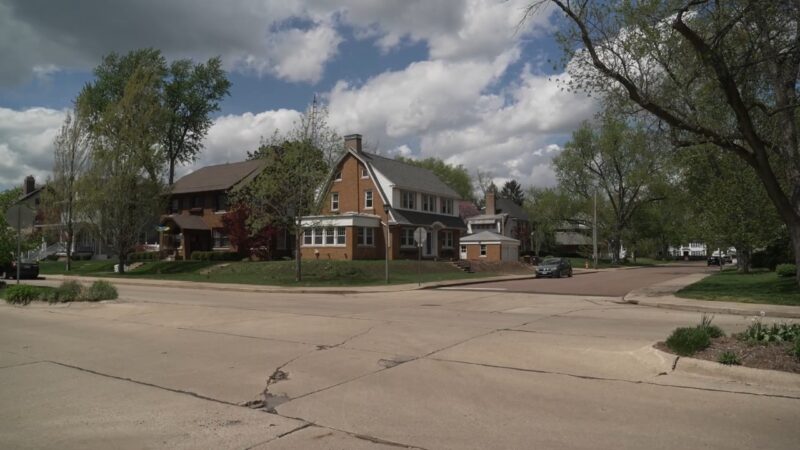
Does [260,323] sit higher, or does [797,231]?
[797,231]

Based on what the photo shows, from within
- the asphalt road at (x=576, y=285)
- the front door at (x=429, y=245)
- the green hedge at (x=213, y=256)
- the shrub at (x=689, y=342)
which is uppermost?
the front door at (x=429, y=245)

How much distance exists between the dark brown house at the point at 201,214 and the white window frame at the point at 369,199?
9789mm

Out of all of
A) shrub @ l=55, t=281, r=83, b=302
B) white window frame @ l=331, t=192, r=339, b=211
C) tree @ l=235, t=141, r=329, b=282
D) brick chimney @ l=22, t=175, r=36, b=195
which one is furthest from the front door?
brick chimney @ l=22, t=175, r=36, b=195

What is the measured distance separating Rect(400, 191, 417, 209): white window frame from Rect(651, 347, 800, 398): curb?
3851 cm

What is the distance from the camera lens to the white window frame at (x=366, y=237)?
42.5 metres

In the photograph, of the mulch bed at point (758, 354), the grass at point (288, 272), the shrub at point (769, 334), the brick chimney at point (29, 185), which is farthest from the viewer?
the brick chimney at point (29, 185)

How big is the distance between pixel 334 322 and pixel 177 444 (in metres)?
8.55

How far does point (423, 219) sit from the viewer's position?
47.6 metres

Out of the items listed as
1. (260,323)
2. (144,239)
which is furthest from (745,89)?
(144,239)

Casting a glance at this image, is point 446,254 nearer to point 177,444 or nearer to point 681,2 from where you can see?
point 681,2

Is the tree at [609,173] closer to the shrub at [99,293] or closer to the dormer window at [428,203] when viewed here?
the dormer window at [428,203]

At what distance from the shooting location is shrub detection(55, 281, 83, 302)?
1791cm

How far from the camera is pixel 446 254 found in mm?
50406

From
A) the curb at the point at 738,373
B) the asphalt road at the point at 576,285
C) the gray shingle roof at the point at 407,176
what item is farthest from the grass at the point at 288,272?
the curb at the point at 738,373
